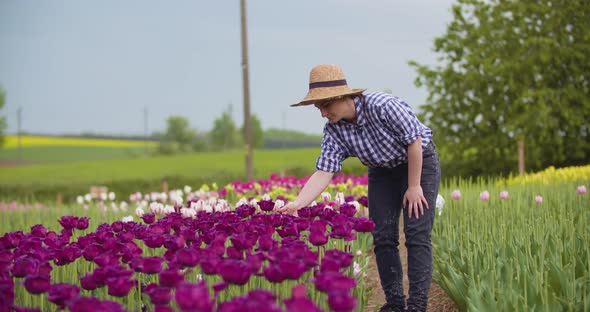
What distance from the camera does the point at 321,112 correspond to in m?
4.04

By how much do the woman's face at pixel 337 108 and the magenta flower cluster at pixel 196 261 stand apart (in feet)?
1.90

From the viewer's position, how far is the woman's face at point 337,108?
13.1 feet

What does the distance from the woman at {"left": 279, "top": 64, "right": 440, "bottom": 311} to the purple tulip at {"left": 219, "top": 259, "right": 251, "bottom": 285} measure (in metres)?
1.57

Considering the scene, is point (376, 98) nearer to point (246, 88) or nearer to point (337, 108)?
point (337, 108)

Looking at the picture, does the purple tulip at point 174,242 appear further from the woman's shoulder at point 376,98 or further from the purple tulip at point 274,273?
the woman's shoulder at point 376,98

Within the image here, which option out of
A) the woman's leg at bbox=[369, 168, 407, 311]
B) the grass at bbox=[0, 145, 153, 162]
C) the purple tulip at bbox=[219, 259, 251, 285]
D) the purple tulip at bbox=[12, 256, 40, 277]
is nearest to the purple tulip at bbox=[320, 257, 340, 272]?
the purple tulip at bbox=[219, 259, 251, 285]

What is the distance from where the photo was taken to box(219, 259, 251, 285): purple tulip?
2441mm

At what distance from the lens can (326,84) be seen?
13.0 ft

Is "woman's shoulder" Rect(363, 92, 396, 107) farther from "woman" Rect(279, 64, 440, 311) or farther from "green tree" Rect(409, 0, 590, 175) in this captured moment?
"green tree" Rect(409, 0, 590, 175)

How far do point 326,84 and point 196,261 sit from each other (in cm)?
161

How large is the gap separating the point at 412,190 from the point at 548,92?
13.5 meters

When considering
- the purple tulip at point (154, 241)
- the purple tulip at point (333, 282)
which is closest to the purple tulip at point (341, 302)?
the purple tulip at point (333, 282)

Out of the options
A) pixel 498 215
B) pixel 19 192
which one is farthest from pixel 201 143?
pixel 498 215

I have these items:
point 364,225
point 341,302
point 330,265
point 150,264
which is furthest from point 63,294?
point 364,225
